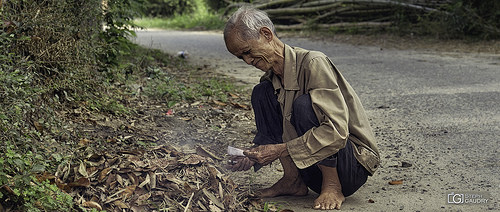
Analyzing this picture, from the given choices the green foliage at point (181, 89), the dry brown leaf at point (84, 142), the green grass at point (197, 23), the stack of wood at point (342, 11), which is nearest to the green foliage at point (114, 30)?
the green foliage at point (181, 89)

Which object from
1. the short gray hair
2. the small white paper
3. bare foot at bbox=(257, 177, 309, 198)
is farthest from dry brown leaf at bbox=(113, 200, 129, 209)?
the short gray hair

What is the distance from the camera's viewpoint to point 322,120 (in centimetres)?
276

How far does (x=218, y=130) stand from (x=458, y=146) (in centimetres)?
171

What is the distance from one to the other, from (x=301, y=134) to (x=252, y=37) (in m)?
0.52

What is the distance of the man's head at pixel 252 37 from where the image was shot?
2.79 metres

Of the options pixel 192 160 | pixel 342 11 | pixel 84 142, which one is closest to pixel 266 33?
pixel 192 160

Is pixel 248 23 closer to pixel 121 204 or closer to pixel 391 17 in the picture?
pixel 121 204

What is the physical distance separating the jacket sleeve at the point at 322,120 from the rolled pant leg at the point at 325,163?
39 millimetres

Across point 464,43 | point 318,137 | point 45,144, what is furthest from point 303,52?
point 464,43

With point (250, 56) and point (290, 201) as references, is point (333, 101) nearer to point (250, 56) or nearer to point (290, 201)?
point (250, 56)

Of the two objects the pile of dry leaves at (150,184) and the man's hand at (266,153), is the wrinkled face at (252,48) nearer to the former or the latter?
the man's hand at (266,153)

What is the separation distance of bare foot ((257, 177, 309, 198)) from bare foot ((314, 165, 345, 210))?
18 centimetres

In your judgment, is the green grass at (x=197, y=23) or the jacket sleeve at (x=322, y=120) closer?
the jacket sleeve at (x=322, y=120)

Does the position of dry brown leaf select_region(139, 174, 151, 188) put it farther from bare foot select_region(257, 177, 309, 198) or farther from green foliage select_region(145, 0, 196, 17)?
green foliage select_region(145, 0, 196, 17)
